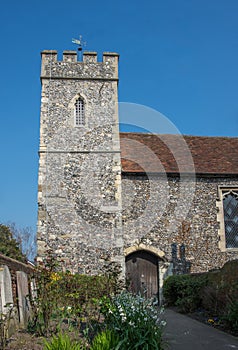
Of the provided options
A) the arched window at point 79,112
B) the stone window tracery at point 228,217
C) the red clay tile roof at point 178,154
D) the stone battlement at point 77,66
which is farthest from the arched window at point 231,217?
the stone battlement at point 77,66

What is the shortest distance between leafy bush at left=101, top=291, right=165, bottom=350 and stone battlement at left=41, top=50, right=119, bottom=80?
10730 millimetres

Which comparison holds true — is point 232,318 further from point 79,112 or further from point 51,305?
point 79,112

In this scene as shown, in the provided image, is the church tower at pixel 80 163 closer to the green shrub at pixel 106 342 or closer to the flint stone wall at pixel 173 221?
the flint stone wall at pixel 173 221

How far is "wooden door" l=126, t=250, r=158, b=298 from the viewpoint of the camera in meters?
14.4

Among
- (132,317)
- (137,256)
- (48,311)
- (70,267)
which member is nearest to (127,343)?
(132,317)

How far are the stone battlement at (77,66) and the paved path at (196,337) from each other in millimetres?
10208

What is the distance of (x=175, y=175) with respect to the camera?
600 inches

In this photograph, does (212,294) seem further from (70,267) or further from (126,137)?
(126,137)

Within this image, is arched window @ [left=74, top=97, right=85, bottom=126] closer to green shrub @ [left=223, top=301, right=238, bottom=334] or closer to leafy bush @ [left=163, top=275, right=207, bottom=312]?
leafy bush @ [left=163, top=275, right=207, bottom=312]

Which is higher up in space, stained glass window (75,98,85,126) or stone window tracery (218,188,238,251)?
stained glass window (75,98,85,126)

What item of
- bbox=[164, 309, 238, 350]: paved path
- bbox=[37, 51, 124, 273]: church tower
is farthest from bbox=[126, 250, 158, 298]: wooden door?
bbox=[164, 309, 238, 350]: paved path

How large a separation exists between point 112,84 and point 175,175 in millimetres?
4403

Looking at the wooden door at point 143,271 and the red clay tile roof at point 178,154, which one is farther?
the red clay tile roof at point 178,154

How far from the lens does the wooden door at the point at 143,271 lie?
14.4 metres
